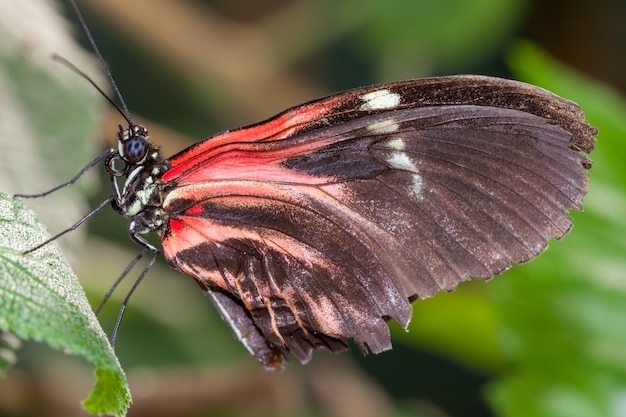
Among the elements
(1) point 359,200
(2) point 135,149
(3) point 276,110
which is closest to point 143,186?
(2) point 135,149

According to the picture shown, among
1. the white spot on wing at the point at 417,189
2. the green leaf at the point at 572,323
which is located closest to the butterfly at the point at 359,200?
the white spot on wing at the point at 417,189

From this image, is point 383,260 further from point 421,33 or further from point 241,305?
point 421,33

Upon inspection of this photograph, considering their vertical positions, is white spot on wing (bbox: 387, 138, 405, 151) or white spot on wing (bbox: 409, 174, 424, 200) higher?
white spot on wing (bbox: 387, 138, 405, 151)

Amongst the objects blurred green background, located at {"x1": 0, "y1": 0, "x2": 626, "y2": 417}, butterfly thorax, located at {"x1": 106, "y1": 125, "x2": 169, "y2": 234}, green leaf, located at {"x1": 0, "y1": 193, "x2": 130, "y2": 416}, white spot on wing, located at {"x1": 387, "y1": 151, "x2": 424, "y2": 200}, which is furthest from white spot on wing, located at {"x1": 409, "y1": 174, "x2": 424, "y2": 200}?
blurred green background, located at {"x1": 0, "y1": 0, "x2": 626, "y2": 417}

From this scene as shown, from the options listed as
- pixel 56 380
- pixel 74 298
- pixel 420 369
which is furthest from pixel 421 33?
pixel 74 298

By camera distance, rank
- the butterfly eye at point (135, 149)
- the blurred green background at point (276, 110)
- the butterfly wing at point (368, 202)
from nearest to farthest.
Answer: the butterfly wing at point (368, 202) → the butterfly eye at point (135, 149) → the blurred green background at point (276, 110)

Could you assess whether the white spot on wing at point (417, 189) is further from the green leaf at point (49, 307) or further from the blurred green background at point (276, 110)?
the blurred green background at point (276, 110)

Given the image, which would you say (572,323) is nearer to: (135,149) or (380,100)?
(380,100)

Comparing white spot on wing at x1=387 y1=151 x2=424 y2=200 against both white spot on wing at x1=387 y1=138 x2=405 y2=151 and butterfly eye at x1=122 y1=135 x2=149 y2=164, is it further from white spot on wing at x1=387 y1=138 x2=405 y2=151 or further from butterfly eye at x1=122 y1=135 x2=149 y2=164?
butterfly eye at x1=122 y1=135 x2=149 y2=164
